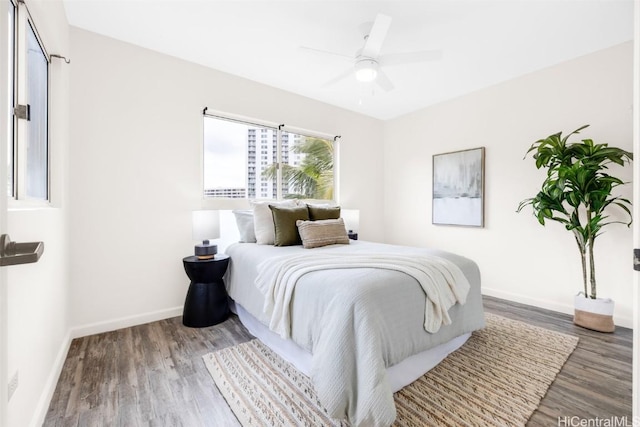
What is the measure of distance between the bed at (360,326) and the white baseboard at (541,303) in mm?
1479

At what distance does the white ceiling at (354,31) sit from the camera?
2201 millimetres

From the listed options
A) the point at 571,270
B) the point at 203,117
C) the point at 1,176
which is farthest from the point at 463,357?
the point at 203,117

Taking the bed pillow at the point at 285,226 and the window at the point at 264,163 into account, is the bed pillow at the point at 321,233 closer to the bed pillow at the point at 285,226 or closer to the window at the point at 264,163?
the bed pillow at the point at 285,226

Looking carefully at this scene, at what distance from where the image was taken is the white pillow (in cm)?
286

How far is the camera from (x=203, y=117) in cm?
315

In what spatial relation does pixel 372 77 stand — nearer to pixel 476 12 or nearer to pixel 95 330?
pixel 476 12

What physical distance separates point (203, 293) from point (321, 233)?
1254 mm

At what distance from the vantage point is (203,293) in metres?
2.66

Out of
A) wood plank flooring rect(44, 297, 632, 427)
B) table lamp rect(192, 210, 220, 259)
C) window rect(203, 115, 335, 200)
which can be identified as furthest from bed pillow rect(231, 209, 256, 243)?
wood plank flooring rect(44, 297, 632, 427)

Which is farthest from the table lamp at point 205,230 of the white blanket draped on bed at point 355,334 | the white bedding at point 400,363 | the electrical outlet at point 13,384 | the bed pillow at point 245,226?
the electrical outlet at point 13,384

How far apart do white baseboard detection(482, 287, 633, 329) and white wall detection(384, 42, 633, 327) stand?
0.03 ft

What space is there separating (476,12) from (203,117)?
2757 millimetres

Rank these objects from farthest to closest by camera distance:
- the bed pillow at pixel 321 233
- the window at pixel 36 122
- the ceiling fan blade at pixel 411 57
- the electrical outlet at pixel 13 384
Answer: the bed pillow at pixel 321 233
the ceiling fan blade at pixel 411 57
the window at pixel 36 122
the electrical outlet at pixel 13 384

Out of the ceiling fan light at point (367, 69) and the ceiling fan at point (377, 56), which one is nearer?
the ceiling fan at point (377, 56)
